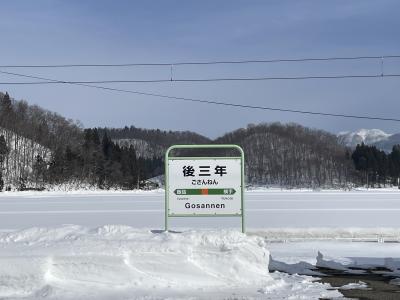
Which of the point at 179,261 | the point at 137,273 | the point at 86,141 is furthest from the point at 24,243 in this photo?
the point at 86,141

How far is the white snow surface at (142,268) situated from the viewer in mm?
6500

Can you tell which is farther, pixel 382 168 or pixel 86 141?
pixel 382 168

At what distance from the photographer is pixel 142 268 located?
22.4ft

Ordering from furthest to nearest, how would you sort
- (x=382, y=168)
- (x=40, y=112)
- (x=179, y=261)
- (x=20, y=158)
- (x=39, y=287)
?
(x=40, y=112)
(x=382, y=168)
(x=20, y=158)
(x=179, y=261)
(x=39, y=287)

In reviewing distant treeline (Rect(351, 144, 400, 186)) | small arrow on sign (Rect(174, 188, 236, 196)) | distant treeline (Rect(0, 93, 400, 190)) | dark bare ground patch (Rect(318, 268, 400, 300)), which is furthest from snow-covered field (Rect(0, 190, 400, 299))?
distant treeline (Rect(351, 144, 400, 186))

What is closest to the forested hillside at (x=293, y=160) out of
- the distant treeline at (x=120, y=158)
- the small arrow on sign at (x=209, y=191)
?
the distant treeline at (x=120, y=158)

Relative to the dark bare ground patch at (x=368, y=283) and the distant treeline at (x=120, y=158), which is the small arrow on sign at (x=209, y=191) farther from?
the distant treeline at (x=120, y=158)

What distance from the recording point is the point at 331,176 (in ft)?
476

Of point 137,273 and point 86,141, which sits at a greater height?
point 86,141

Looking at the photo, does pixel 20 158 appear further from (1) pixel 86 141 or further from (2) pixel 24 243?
(2) pixel 24 243

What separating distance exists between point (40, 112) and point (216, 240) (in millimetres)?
122288

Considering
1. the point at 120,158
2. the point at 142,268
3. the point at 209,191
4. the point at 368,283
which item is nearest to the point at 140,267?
the point at 142,268

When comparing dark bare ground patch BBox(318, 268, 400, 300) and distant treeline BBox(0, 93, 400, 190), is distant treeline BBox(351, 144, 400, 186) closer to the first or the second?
distant treeline BBox(0, 93, 400, 190)

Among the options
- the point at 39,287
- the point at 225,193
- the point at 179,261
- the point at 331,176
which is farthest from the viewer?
the point at 331,176
